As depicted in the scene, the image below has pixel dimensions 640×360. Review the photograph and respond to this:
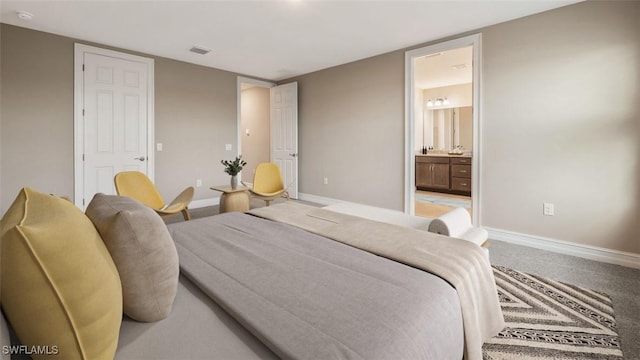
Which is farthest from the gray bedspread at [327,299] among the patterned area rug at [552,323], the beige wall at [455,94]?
the beige wall at [455,94]

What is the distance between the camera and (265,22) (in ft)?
11.3

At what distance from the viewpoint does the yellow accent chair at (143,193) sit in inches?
129

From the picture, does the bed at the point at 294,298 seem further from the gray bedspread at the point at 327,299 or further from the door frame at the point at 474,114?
the door frame at the point at 474,114

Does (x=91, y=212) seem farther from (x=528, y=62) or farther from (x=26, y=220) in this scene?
(x=528, y=62)

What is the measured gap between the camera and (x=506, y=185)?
347cm

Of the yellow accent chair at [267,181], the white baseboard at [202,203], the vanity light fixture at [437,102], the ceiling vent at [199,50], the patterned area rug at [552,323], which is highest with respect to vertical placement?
the vanity light fixture at [437,102]

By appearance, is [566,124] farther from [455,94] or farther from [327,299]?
[455,94]

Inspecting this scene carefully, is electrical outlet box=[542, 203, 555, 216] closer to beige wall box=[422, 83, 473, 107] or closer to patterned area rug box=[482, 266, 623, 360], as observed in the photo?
patterned area rug box=[482, 266, 623, 360]

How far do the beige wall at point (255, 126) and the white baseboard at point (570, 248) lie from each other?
207 inches

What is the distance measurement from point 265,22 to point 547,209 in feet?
12.4

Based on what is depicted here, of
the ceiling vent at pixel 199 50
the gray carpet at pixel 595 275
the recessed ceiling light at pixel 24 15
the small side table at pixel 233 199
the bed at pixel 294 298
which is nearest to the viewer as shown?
the bed at pixel 294 298

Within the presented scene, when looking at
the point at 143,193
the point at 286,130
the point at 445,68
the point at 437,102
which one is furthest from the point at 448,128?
the point at 143,193

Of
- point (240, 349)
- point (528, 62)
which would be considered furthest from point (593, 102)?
point (240, 349)

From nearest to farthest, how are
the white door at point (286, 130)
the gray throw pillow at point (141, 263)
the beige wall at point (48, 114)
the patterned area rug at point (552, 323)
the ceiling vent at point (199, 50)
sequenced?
the gray throw pillow at point (141, 263), the patterned area rug at point (552, 323), the beige wall at point (48, 114), the ceiling vent at point (199, 50), the white door at point (286, 130)
